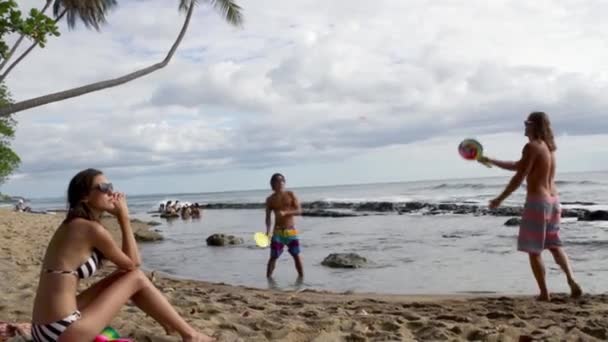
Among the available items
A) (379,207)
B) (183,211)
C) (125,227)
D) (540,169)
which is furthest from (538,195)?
(183,211)

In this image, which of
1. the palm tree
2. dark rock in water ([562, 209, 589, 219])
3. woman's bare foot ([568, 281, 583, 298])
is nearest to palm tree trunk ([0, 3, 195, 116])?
the palm tree

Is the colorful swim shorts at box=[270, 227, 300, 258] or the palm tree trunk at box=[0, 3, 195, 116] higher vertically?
the palm tree trunk at box=[0, 3, 195, 116]

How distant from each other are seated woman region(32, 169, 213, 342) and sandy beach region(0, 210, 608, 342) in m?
0.70

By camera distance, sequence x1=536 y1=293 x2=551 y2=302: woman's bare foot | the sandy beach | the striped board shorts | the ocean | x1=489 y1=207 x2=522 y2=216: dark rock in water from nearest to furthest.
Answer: the sandy beach → the striped board shorts → x1=536 y1=293 x2=551 y2=302: woman's bare foot → the ocean → x1=489 y1=207 x2=522 y2=216: dark rock in water

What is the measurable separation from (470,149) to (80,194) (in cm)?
395

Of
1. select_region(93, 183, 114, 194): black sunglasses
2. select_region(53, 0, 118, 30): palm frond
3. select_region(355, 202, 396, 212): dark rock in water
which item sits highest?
select_region(53, 0, 118, 30): palm frond

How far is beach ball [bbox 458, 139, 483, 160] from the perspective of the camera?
5.77 m

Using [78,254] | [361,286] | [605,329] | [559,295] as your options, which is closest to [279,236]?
[361,286]

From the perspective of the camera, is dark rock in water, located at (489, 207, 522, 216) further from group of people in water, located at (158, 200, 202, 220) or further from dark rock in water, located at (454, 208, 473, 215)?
group of people in water, located at (158, 200, 202, 220)

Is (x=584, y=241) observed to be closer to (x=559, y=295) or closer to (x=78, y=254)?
(x=559, y=295)

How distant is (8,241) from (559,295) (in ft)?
34.5

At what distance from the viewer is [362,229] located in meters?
18.0

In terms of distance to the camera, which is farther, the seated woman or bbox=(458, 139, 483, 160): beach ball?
bbox=(458, 139, 483, 160): beach ball

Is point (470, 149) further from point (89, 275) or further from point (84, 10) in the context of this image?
point (84, 10)
